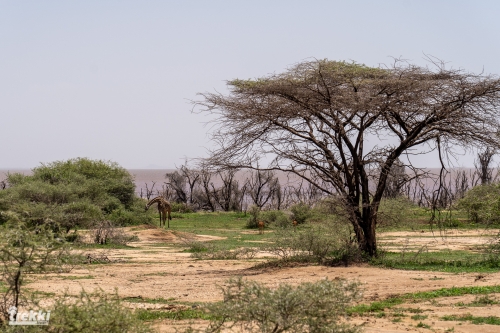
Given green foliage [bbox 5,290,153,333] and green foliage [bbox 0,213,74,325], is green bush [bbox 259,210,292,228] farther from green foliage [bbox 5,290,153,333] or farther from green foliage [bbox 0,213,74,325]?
green foliage [bbox 5,290,153,333]

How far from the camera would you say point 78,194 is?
34.7 meters

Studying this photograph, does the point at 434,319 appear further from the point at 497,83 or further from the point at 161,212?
the point at 161,212

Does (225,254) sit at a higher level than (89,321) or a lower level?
lower

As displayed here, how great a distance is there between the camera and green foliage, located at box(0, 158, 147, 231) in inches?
1169

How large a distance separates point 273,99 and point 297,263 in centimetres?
448

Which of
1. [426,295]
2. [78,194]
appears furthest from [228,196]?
[426,295]

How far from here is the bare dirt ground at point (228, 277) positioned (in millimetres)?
10023

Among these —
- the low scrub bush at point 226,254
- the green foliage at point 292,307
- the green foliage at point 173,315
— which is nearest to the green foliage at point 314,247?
the low scrub bush at point 226,254

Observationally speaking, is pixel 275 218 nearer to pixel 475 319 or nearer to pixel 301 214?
pixel 301 214

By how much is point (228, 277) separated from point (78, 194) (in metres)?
20.8

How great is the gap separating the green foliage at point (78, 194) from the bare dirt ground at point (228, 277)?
8.63 m

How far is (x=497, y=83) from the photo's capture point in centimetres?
1712

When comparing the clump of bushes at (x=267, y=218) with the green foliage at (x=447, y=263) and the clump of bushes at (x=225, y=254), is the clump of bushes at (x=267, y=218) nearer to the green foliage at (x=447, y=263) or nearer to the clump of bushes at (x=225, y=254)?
the clump of bushes at (x=225, y=254)

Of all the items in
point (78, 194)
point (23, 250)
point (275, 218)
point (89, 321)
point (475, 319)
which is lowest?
point (475, 319)
